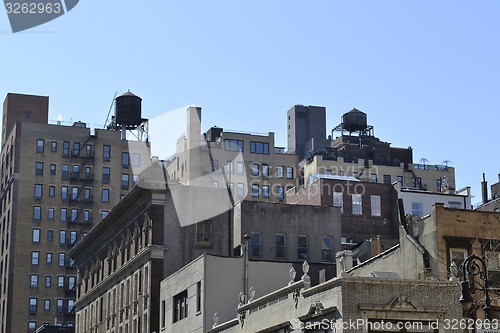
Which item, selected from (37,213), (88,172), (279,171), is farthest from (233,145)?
(37,213)

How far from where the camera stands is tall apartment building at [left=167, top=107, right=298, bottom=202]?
14800 cm

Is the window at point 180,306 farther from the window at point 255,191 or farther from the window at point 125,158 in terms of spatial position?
the window at point 125,158

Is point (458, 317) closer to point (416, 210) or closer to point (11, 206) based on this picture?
point (416, 210)

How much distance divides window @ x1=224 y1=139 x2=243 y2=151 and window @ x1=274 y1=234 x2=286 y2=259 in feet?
251

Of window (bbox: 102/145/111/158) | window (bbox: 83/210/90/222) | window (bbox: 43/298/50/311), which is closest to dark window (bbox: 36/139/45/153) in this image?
window (bbox: 102/145/111/158)

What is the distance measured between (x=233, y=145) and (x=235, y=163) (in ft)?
10.0

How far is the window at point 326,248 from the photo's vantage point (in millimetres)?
75812

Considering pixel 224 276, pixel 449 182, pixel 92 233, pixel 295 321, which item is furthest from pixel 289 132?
pixel 295 321

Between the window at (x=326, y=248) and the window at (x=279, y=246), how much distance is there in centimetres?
293

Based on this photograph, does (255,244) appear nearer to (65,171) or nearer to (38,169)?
(65,171)

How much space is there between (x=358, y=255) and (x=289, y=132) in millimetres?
98055

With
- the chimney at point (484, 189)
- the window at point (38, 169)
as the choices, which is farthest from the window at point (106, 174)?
the chimney at point (484, 189)

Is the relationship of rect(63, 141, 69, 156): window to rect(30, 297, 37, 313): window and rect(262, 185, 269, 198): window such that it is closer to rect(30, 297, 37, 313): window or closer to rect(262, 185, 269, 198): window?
rect(30, 297, 37, 313): window

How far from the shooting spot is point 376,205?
291 ft
